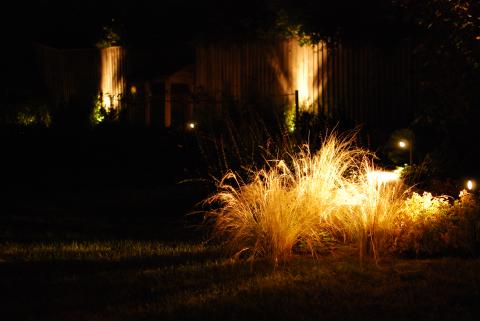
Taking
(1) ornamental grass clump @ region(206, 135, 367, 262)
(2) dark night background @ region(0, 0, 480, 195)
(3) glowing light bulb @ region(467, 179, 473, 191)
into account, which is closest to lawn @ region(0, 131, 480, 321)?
(1) ornamental grass clump @ region(206, 135, 367, 262)

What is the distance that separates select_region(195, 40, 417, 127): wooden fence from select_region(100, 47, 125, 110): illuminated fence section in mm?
4662

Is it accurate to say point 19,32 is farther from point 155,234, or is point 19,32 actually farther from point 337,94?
point 155,234

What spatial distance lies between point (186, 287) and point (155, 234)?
9.61 ft

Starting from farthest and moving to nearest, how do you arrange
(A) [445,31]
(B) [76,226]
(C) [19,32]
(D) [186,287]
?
1. (C) [19,32]
2. (B) [76,226]
3. (A) [445,31]
4. (D) [186,287]

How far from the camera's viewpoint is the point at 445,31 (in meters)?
8.39

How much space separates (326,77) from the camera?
15.2 m

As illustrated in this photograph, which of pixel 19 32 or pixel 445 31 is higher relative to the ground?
pixel 19 32

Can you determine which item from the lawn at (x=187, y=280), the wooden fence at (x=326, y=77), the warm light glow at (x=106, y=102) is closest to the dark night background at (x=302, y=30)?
the wooden fence at (x=326, y=77)

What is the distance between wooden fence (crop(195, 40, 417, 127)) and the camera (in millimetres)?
14070

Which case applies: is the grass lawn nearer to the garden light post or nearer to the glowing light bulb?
the glowing light bulb

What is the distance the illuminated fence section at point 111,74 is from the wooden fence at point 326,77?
466 centimetres

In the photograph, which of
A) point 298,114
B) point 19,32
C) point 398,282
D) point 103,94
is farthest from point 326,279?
point 19,32

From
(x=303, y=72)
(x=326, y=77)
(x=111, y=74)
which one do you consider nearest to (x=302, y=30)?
(x=303, y=72)

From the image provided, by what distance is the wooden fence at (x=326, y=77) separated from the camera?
14.1 m
